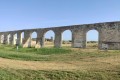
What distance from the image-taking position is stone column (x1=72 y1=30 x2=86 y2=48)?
→ 950 inches

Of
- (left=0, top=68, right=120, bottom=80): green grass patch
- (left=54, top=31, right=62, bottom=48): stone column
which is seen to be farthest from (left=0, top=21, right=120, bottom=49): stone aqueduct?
(left=0, top=68, right=120, bottom=80): green grass patch

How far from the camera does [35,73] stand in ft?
28.8

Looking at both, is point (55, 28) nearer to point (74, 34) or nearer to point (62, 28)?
point (62, 28)

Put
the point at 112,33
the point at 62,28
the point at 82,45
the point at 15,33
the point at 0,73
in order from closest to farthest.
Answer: the point at 0,73
the point at 112,33
the point at 82,45
the point at 62,28
the point at 15,33

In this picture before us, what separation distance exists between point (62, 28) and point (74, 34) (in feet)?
5.95

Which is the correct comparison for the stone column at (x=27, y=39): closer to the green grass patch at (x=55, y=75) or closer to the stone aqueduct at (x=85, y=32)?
the stone aqueduct at (x=85, y=32)

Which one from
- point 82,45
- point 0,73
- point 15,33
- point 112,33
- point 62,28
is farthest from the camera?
point 15,33

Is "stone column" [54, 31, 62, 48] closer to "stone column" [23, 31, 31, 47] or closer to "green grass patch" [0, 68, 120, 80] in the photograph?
"stone column" [23, 31, 31, 47]

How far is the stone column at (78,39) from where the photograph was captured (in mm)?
24141

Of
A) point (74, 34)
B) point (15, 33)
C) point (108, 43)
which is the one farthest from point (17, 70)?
point (15, 33)

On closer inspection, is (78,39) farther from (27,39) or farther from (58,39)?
(27,39)

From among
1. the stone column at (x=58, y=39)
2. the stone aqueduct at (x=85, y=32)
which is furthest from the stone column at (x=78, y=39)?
the stone column at (x=58, y=39)

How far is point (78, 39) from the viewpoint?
80.8 feet

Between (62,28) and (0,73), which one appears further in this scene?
(62,28)
